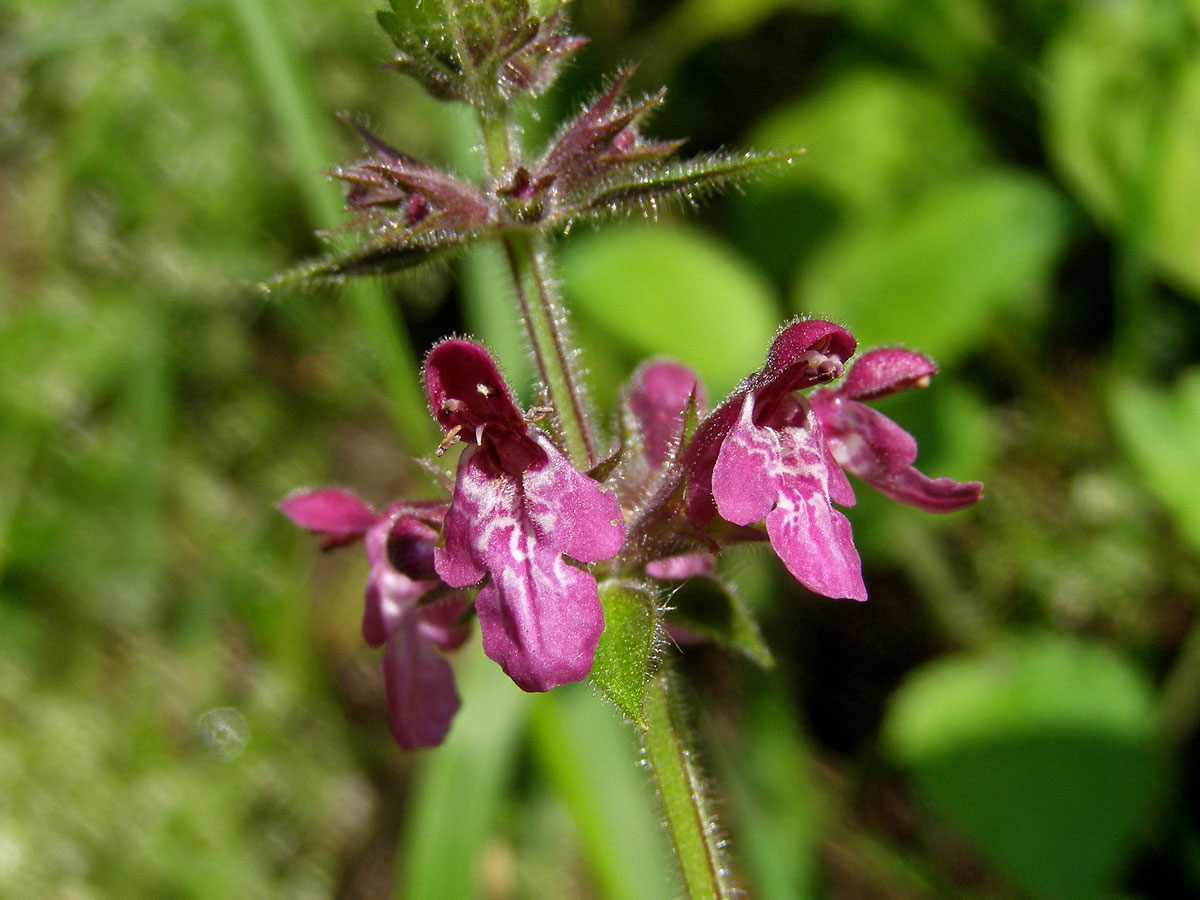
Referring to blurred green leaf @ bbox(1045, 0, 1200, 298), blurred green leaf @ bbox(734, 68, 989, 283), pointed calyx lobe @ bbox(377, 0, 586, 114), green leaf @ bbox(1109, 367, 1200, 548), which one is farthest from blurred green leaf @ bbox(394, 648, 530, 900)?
blurred green leaf @ bbox(1045, 0, 1200, 298)

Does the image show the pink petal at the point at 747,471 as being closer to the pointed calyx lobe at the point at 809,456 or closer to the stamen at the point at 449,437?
the pointed calyx lobe at the point at 809,456

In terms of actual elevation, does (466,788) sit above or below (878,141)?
below

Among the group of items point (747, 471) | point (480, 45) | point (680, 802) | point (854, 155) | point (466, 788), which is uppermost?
point (854, 155)

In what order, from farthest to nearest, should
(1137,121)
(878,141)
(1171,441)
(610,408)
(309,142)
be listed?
(878,141) → (610,408) → (1137,121) → (309,142) → (1171,441)

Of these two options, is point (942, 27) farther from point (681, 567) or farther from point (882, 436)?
point (681, 567)

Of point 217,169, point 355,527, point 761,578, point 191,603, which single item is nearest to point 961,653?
point 761,578

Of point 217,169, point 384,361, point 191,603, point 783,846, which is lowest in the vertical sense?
point 783,846

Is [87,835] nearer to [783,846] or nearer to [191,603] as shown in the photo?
[191,603]

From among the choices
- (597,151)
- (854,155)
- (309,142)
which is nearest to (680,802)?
(597,151)
